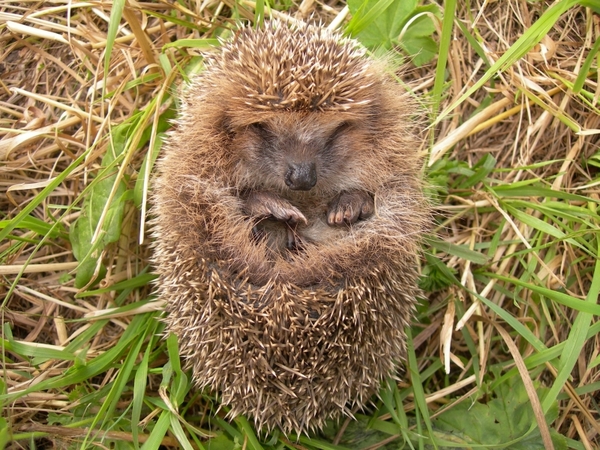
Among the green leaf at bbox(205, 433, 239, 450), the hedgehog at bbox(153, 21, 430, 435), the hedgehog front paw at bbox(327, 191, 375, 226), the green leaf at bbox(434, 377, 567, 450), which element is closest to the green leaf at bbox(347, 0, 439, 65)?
the hedgehog at bbox(153, 21, 430, 435)

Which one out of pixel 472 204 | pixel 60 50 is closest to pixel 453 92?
pixel 472 204

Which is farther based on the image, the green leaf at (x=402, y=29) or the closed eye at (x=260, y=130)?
the green leaf at (x=402, y=29)

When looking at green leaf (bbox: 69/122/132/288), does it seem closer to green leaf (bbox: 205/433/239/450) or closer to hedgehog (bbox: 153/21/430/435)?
hedgehog (bbox: 153/21/430/435)

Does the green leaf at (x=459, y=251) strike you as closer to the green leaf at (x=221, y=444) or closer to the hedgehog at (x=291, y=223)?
the hedgehog at (x=291, y=223)

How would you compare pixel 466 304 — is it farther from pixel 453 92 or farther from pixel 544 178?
pixel 453 92

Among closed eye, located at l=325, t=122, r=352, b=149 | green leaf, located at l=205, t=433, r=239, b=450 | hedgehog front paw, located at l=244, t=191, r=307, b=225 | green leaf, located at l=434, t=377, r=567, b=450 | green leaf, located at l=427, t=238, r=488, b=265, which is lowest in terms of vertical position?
green leaf, located at l=205, t=433, r=239, b=450

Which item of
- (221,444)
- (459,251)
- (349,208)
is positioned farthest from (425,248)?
(221,444)

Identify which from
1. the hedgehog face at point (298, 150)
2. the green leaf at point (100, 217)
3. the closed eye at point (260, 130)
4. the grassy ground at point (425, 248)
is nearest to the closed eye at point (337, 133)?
the hedgehog face at point (298, 150)
